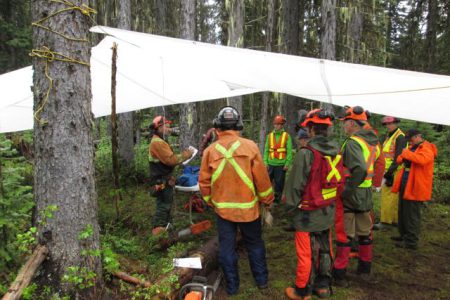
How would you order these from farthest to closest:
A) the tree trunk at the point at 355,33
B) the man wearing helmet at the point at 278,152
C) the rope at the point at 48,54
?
the tree trunk at the point at 355,33, the man wearing helmet at the point at 278,152, the rope at the point at 48,54

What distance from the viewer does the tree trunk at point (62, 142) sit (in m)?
2.69

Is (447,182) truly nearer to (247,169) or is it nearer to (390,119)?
(390,119)

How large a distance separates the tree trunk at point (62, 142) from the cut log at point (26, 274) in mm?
75

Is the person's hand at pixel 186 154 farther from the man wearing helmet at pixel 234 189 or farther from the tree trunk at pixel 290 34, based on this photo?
the tree trunk at pixel 290 34

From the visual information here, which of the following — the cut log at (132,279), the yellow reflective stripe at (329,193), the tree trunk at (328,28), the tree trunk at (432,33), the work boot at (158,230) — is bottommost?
the work boot at (158,230)

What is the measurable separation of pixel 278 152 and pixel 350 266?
9.37ft

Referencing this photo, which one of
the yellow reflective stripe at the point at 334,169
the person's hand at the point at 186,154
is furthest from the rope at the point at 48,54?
the yellow reflective stripe at the point at 334,169

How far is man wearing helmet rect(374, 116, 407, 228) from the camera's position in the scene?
213 inches

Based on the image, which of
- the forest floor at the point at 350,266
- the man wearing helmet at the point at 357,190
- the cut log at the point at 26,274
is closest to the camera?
the cut log at the point at 26,274

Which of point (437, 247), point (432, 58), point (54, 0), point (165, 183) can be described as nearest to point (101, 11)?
point (165, 183)

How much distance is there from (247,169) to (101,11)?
9.36 metres

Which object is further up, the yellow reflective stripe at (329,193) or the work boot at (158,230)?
the yellow reflective stripe at (329,193)

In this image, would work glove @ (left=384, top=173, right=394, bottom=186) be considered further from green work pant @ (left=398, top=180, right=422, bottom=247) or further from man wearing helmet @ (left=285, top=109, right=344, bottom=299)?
man wearing helmet @ (left=285, top=109, right=344, bottom=299)

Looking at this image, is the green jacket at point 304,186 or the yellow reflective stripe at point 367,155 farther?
the yellow reflective stripe at point 367,155
